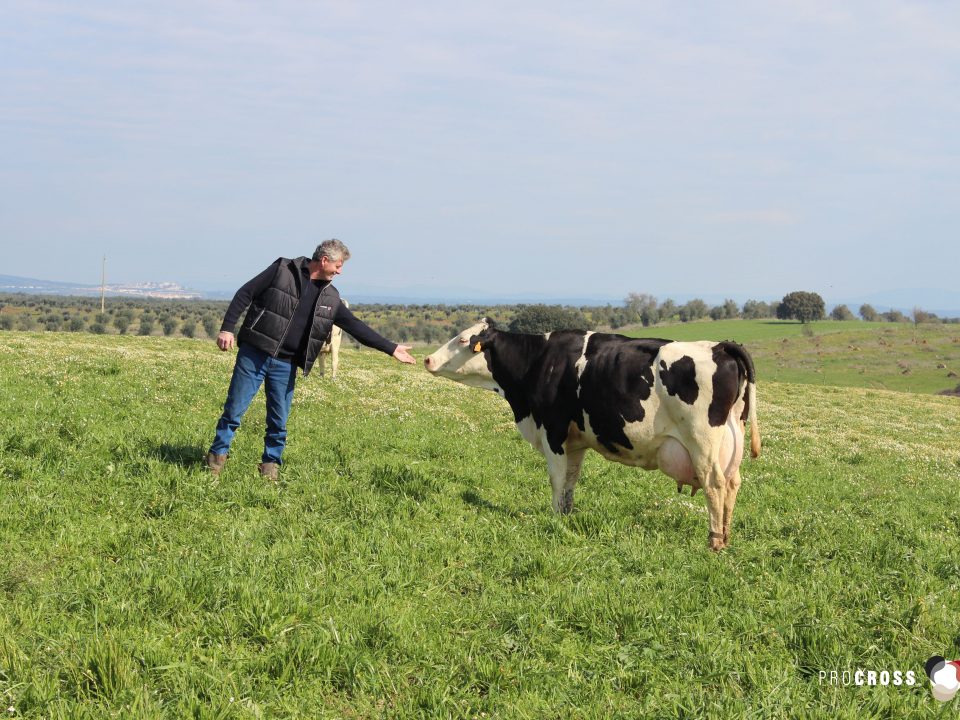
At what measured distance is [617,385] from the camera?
8953 millimetres

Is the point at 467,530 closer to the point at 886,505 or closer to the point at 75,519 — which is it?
the point at 75,519

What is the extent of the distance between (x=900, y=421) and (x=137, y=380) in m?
25.7

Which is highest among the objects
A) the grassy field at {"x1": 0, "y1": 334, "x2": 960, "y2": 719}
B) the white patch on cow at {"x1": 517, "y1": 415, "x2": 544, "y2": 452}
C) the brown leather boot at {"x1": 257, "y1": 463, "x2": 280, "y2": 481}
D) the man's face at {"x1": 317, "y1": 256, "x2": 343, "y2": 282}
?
the man's face at {"x1": 317, "y1": 256, "x2": 343, "y2": 282}

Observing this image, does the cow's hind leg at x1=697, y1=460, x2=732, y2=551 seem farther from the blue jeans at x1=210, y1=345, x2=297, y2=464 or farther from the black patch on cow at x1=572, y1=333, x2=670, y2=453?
the blue jeans at x1=210, y1=345, x2=297, y2=464

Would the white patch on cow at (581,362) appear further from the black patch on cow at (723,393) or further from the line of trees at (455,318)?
the line of trees at (455,318)

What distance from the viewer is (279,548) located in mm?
7203

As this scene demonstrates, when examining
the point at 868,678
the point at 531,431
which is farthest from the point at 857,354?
the point at 868,678

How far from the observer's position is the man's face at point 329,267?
32.2 ft

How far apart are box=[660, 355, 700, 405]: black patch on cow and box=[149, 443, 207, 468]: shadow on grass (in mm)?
5952

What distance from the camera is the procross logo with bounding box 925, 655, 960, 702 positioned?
16.4ft

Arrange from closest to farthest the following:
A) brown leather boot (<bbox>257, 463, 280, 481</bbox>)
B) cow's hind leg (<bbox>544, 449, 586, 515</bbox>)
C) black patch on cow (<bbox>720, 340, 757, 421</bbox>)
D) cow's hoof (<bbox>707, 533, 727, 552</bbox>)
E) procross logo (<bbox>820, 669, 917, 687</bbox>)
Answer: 1. procross logo (<bbox>820, 669, 917, 687</bbox>)
2. cow's hoof (<bbox>707, 533, 727, 552</bbox>)
3. black patch on cow (<bbox>720, 340, 757, 421</bbox>)
4. cow's hind leg (<bbox>544, 449, 586, 515</bbox>)
5. brown leather boot (<bbox>257, 463, 280, 481</bbox>)

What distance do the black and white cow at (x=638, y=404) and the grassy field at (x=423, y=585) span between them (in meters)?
0.71

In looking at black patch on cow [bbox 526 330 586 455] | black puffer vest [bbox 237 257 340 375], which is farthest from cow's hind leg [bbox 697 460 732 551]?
black puffer vest [bbox 237 257 340 375]

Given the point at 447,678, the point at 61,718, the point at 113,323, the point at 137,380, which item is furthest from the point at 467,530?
the point at 113,323
